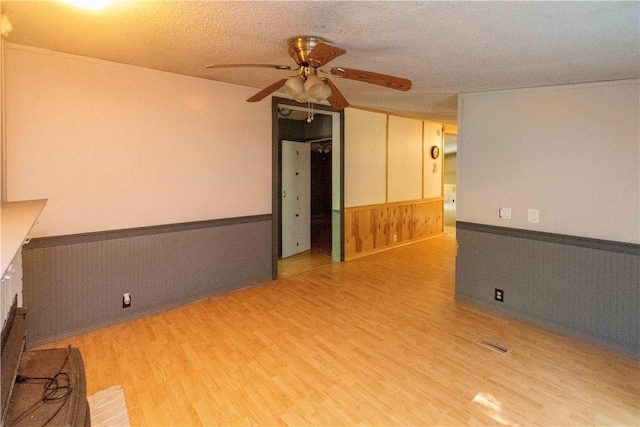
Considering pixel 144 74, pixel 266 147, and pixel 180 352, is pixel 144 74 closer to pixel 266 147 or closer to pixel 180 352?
pixel 266 147

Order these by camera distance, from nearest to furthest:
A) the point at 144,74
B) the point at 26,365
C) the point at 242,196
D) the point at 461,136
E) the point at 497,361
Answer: the point at 26,365
the point at 497,361
the point at 144,74
the point at 461,136
the point at 242,196

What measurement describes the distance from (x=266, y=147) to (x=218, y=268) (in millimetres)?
1564

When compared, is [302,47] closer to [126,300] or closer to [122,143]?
[122,143]

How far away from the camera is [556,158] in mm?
2986

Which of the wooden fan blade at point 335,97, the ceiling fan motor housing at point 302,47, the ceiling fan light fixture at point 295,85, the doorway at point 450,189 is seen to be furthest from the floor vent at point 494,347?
the doorway at point 450,189

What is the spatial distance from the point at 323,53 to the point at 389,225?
4.34 m

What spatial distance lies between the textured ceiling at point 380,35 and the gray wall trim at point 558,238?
1340mm

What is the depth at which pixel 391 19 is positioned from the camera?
74.5 inches

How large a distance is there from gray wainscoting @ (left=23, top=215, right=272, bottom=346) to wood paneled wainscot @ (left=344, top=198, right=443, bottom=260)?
5.29 ft

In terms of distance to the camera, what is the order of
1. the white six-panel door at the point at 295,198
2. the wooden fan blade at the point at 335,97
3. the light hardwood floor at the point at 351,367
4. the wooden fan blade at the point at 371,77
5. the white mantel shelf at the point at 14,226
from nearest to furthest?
the white mantel shelf at the point at 14,226 → the light hardwood floor at the point at 351,367 → the wooden fan blade at the point at 371,77 → the wooden fan blade at the point at 335,97 → the white six-panel door at the point at 295,198

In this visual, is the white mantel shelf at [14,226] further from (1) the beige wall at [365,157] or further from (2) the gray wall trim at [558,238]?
(1) the beige wall at [365,157]

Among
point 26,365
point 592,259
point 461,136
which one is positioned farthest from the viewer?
point 461,136

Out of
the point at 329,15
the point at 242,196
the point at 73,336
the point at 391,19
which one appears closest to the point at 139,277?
the point at 73,336

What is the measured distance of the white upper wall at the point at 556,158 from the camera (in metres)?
2.66
